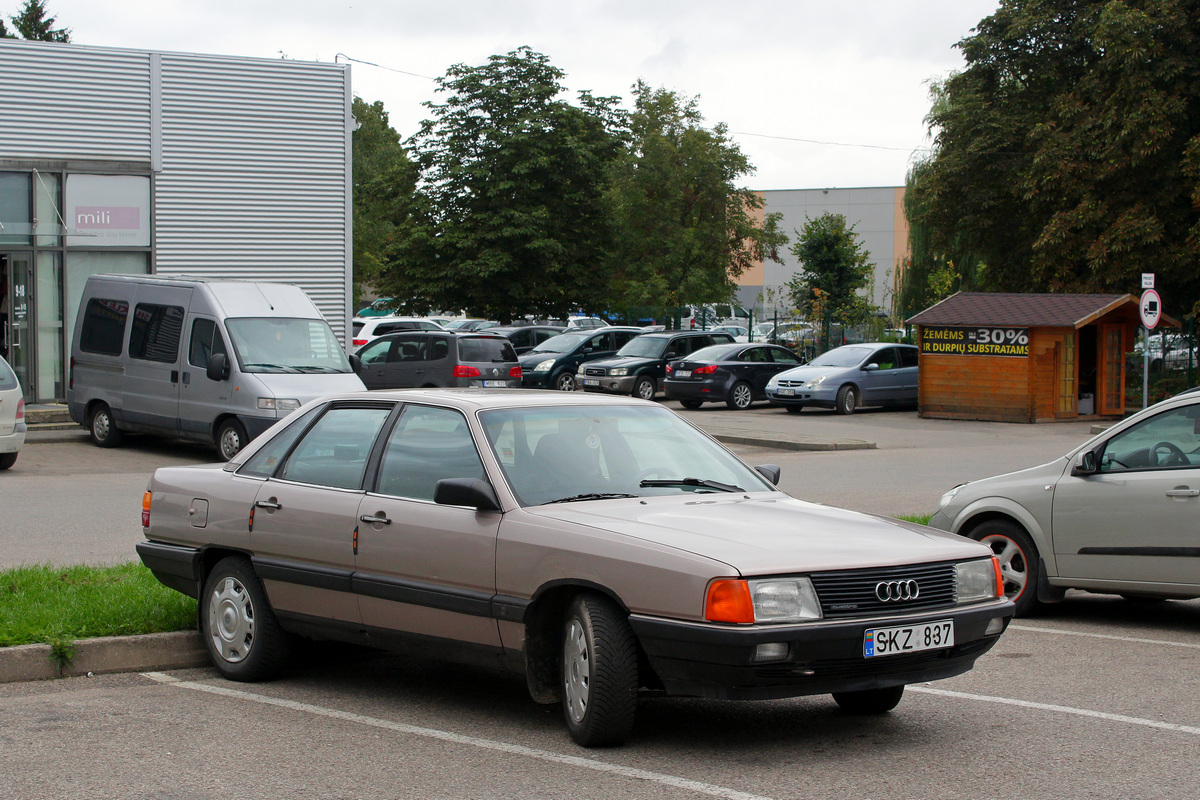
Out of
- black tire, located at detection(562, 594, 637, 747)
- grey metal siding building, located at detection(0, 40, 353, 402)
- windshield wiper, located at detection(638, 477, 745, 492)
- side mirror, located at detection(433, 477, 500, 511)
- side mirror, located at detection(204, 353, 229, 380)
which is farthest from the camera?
grey metal siding building, located at detection(0, 40, 353, 402)

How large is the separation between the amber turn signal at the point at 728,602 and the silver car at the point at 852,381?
2383cm

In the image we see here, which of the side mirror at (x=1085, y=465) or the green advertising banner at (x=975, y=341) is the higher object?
the green advertising banner at (x=975, y=341)

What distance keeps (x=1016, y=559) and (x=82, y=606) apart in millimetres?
5686

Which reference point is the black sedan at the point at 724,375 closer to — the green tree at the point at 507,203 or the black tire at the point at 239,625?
the green tree at the point at 507,203

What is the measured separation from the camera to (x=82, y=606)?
285 inches

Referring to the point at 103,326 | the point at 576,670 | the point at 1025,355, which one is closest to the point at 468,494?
the point at 576,670

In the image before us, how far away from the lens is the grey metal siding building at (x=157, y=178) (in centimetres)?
2292

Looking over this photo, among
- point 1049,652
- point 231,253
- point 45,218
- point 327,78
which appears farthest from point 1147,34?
point 1049,652

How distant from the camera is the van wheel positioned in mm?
16484

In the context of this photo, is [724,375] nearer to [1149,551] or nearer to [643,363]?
[643,363]

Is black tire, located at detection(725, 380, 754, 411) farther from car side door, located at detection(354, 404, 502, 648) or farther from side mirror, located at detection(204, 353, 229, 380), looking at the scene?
car side door, located at detection(354, 404, 502, 648)

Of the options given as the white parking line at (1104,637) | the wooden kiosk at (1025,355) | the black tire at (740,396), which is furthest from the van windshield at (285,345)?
the wooden kiosk at (1025,355)

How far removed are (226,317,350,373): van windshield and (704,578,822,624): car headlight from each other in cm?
1285

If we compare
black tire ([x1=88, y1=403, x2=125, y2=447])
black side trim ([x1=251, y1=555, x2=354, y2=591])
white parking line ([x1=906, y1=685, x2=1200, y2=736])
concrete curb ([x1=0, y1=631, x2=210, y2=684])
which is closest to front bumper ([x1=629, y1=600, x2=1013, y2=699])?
white parking line ([x1=906, y1=685, x2=1200, y2=736])
